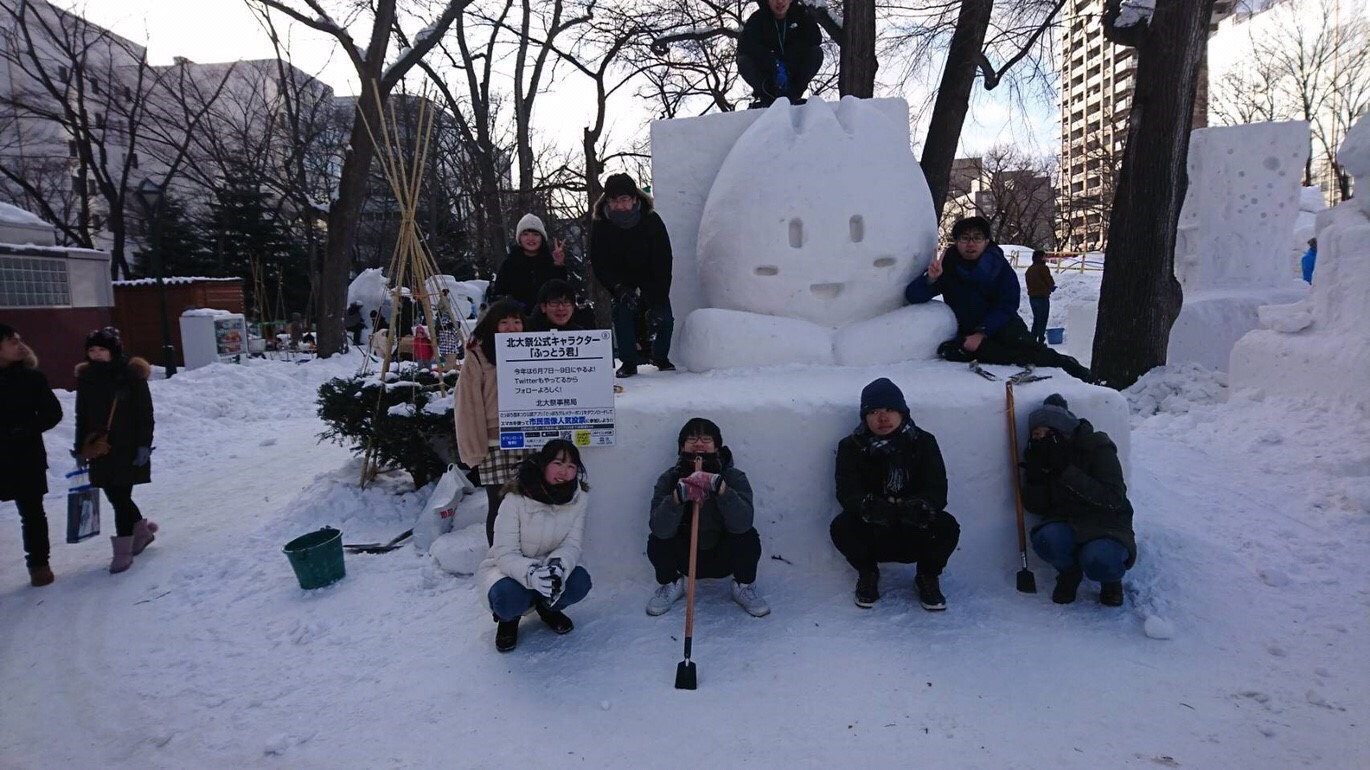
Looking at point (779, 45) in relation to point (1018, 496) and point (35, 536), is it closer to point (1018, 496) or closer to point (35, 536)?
point (1018, 496)

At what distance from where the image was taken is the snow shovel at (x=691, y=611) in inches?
111

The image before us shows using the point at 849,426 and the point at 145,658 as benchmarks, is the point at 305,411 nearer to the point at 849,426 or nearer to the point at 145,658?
the point at 145,658

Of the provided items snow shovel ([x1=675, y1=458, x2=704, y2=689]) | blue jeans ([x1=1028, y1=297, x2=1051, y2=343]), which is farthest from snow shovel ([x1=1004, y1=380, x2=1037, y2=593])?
blue jeans ([x1=1028, y1=297, x2=1051, y2=343])

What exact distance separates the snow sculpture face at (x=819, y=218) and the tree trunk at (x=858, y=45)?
4.53m

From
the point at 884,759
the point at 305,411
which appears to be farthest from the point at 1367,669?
the point at 305,411

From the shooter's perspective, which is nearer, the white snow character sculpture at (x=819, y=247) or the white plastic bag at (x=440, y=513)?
the white snow character sculpture at (x=819, y=247)

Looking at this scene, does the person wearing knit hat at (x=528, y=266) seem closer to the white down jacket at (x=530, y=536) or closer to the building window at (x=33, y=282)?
the white down jacket at (x=530, y=536)

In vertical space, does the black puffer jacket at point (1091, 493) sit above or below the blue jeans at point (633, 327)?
below

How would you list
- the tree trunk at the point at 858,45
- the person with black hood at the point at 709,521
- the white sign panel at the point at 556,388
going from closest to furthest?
1. the person with black hood at the point at 709,521
2. the white sign panel at the point at 556,388
3. the tree trunk at the point at 858,45

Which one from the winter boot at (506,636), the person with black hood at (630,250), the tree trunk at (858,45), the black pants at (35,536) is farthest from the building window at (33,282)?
the tree trunk at (858,45)

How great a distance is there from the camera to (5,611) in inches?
156

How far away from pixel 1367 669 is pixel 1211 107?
33027mm

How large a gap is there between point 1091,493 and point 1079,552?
0.92 feet

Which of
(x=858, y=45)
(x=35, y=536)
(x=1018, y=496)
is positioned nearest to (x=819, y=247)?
(x=1018, y=496)
